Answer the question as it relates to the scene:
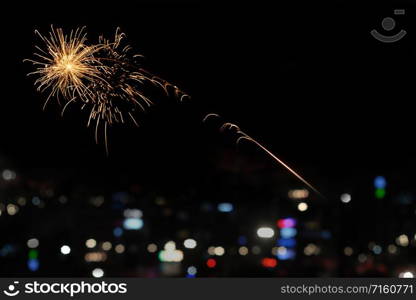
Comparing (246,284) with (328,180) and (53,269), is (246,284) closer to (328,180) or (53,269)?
(328,180)

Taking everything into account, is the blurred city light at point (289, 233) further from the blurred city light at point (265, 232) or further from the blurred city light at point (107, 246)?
the blurred city light at point (107, 246)

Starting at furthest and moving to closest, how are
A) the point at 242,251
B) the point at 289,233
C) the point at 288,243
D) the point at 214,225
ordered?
the point at 288,243, the point at 289,233, the point at 214,225, the point at 242,251

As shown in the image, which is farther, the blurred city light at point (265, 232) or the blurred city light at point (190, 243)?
the blurred city light at point (190, 243)

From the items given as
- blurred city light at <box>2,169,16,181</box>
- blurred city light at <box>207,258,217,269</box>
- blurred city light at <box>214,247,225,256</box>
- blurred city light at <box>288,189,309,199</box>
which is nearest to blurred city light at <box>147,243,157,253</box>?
blurred city light at <box>214,247,225,256</box>

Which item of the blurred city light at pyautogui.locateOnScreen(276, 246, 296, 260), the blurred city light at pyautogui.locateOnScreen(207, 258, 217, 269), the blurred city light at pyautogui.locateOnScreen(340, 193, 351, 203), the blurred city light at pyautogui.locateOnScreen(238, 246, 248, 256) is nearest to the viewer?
the blurred city light at pyautogui.locateOnScreen(340, 193, 351, 203)

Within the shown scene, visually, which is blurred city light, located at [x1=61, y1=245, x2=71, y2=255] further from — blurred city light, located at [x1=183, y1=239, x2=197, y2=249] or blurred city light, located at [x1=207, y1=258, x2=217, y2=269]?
blurred city light, located at [x1=183, y1=239, x2=197, y2=249]

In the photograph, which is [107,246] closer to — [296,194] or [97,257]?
[97,257]

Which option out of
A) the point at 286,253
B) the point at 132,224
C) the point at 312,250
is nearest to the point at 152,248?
the point at 132,224

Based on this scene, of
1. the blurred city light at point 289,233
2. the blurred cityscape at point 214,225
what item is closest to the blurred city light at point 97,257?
the blurred cityscape at point 214,225

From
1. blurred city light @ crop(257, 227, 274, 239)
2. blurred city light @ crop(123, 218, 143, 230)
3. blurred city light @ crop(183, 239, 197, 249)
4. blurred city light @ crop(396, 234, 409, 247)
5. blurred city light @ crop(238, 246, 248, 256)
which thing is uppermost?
blurred city light @ crop(123, 218, 143, 230)
